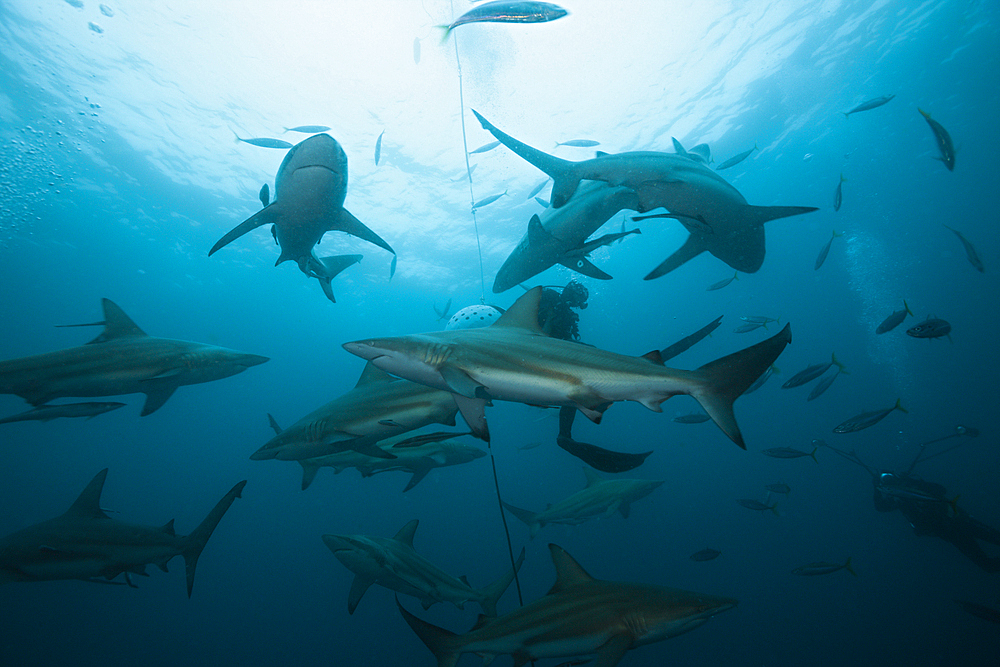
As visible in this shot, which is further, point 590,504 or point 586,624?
point 590,504

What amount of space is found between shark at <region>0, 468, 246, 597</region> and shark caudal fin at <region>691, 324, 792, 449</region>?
4867 mm

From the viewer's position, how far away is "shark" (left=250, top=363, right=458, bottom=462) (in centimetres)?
318

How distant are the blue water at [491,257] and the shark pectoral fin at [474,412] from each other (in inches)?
688

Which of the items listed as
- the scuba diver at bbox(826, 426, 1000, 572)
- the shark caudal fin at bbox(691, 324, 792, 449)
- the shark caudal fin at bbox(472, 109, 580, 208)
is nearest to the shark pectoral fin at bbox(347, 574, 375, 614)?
the shark caudal fin at bbox(691, 324, 792, 449)

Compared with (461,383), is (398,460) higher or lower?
lower

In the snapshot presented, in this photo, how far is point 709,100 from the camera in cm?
1894

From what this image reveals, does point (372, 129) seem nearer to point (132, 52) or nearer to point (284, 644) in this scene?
point (132, 52)

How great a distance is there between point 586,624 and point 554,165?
4.26 metres

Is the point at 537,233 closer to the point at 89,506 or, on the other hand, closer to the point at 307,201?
the point at 307,201

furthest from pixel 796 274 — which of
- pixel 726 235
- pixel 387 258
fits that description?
pixel 726 235

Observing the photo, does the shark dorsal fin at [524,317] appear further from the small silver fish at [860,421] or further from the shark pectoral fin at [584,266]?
the small silver fish at [860,421]

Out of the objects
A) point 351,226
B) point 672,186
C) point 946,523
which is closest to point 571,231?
point 672,186

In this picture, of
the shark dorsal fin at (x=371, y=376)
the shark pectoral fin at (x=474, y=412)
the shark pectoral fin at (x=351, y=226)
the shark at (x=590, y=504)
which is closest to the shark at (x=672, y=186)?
the shark pectoral fin at (x=351, y=226)

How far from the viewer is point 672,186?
3.47 meters
